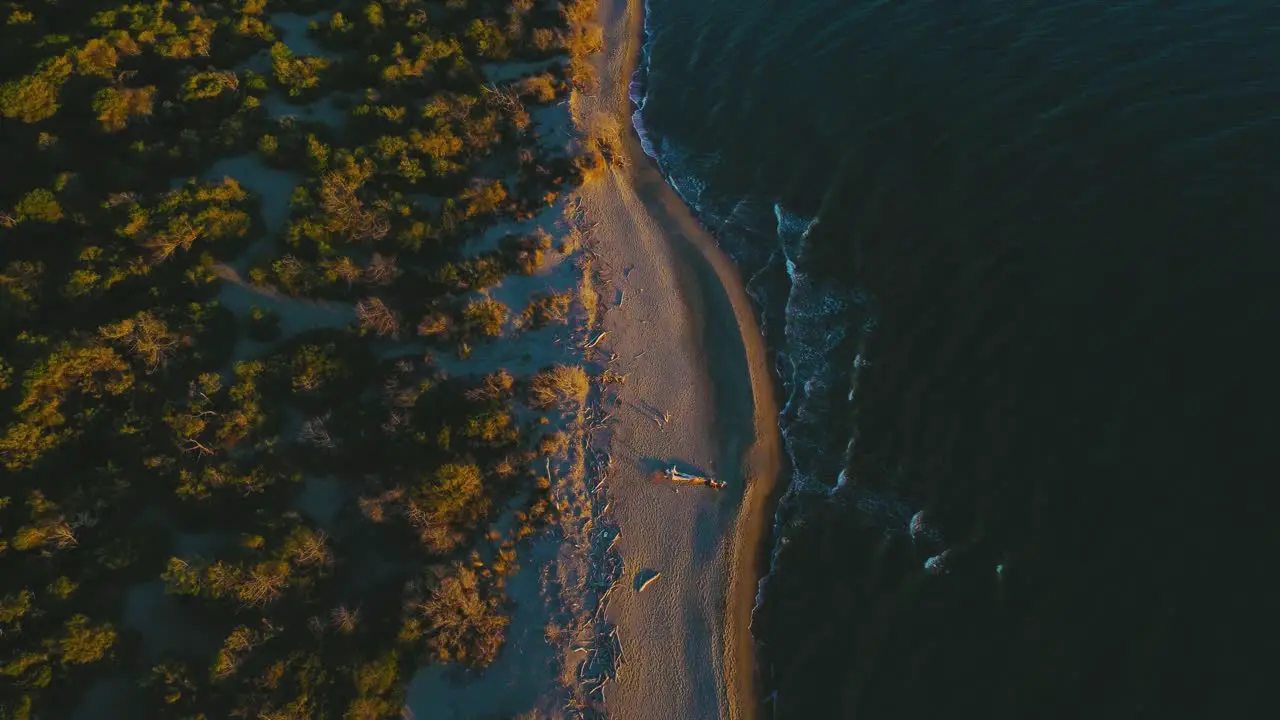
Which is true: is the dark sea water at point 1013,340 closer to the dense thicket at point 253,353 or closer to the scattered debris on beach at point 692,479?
the scattered debris on beach at point 692,479

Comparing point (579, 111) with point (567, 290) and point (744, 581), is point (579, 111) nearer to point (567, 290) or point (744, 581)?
point (567, 290)

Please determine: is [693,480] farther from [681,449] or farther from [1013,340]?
[1013,340]

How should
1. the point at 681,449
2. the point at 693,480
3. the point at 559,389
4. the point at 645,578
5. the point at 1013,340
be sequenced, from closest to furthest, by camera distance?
1. the point at 645,578
2. the point at 693,480
3. the point at 1013,340
4. the point at 681,449
5. the point at 559,389

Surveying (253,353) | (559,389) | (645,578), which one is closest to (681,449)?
(645,578)

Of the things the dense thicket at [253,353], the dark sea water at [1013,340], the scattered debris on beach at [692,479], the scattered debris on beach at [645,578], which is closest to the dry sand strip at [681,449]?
the scattered debris on beach at [645,578]

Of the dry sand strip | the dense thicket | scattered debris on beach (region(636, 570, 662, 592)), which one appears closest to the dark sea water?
the dry sand strip

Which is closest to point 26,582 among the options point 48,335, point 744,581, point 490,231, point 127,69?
point 48,335
